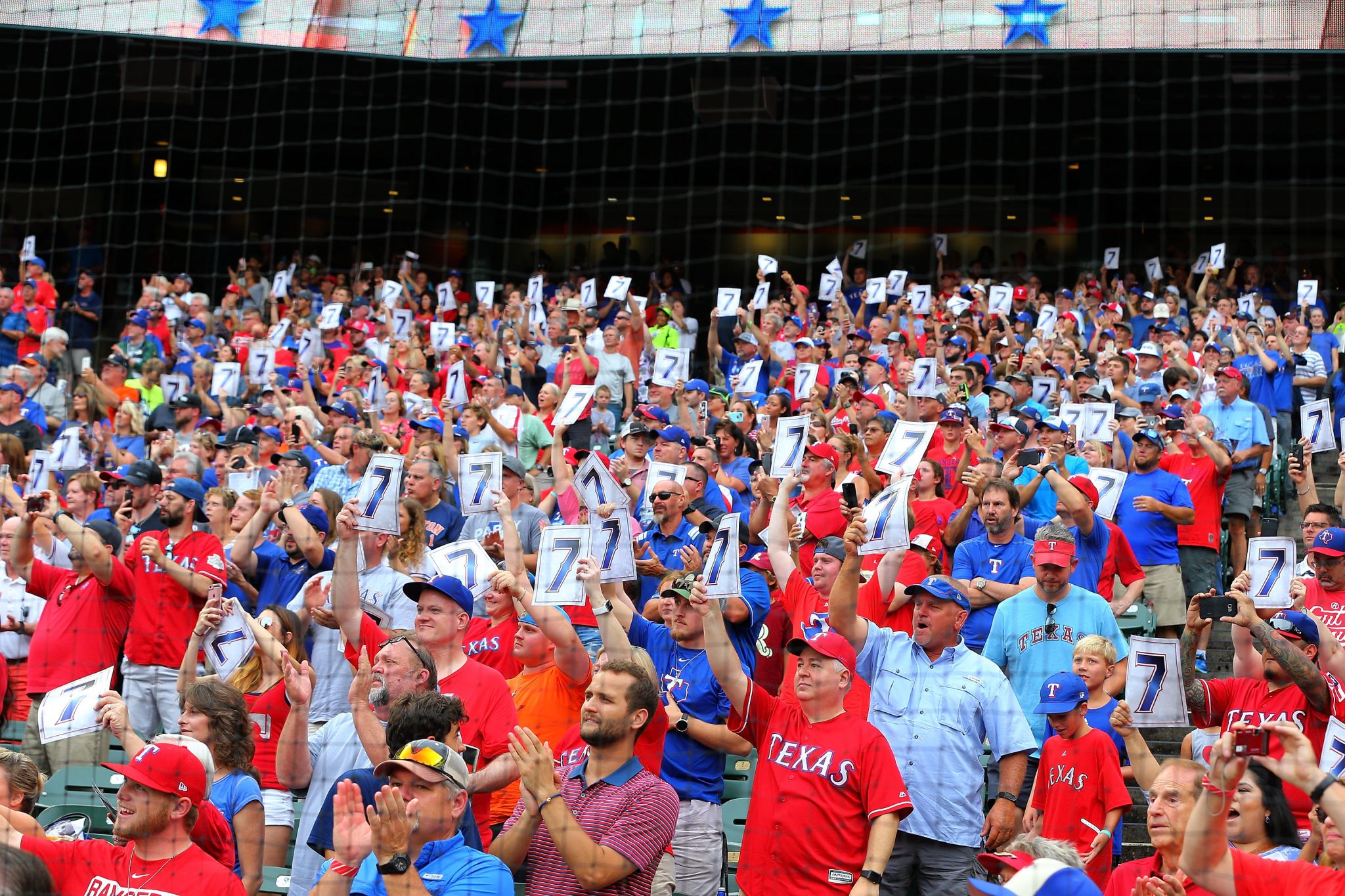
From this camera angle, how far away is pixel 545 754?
4.65m

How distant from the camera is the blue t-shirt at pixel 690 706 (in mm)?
→ 5980

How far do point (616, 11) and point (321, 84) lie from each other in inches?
247

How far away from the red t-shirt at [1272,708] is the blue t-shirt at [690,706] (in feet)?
6.41

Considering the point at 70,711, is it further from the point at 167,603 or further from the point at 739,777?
the point at 739,777

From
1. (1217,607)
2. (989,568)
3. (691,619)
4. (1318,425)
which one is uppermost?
(1318,425)

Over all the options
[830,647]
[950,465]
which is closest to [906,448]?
[950,465]

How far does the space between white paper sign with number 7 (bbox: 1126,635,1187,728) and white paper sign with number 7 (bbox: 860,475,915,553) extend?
40.8 inches

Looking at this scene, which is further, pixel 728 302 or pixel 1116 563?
pixel 728 302

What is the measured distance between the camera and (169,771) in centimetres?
453

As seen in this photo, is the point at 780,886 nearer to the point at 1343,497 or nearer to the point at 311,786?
the point at 311,786

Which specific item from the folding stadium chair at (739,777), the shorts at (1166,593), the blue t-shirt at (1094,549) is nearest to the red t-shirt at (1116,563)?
the blue t-shirt at (1094,549)

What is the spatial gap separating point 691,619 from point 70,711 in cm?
252

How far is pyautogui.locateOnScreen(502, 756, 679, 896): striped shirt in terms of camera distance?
186 inches

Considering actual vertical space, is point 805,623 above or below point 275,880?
above
